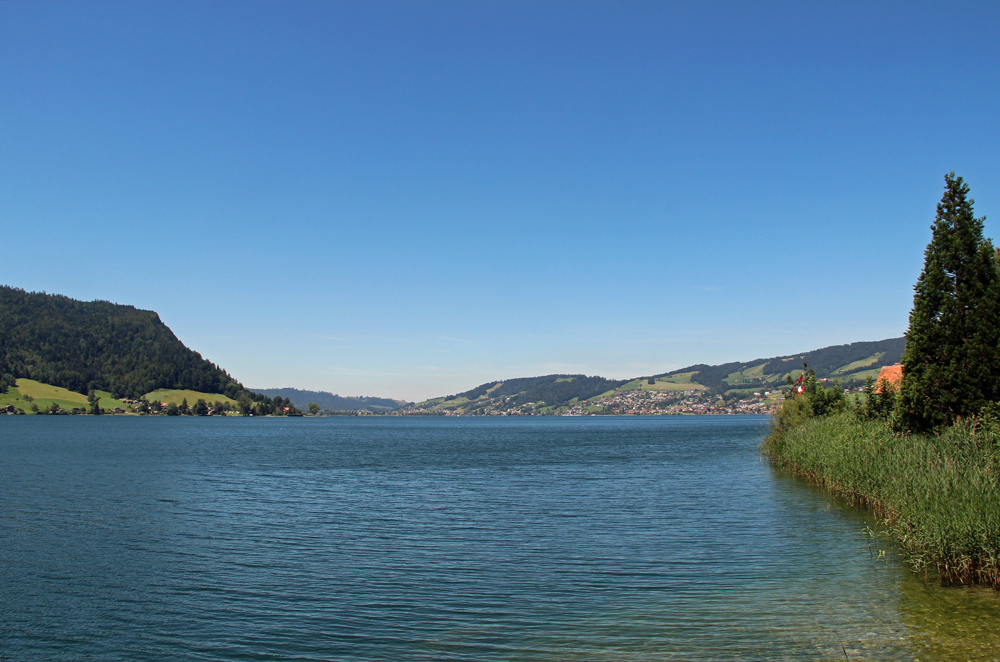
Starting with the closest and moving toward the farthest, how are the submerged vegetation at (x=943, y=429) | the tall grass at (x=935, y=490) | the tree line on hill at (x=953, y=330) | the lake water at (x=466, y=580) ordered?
1. the lake water at (x=466, y=580)
2. the tall grass at (x=935, y=490)
3. the submerged vegetation at (x=943, y=429)
4. the tree line on hill at (x=953, y=330)

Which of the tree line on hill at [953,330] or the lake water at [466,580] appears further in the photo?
the tree line on hill at [953,330]

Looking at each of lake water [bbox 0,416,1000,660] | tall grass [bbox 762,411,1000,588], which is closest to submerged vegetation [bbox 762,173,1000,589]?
tall grass [bbox 762,411,1000,588]

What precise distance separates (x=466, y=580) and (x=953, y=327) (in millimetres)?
20966

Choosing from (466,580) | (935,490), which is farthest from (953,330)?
(466,580)

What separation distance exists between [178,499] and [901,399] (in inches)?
1286

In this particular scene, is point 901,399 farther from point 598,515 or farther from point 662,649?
point 662,649

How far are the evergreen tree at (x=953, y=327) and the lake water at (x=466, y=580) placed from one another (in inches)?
210

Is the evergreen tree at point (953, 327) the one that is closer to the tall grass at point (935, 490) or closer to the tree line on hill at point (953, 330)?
the tree line on hill at point (953, 330)

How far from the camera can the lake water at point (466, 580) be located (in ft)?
38.0

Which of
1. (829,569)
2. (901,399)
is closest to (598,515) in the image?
(829,569)

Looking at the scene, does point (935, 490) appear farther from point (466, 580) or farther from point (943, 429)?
point (466, 580)

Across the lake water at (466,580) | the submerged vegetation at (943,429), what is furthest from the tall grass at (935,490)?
the lake water at (466,580)

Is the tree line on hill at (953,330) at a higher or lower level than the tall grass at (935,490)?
higher

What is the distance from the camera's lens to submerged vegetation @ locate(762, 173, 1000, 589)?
46.5ft
